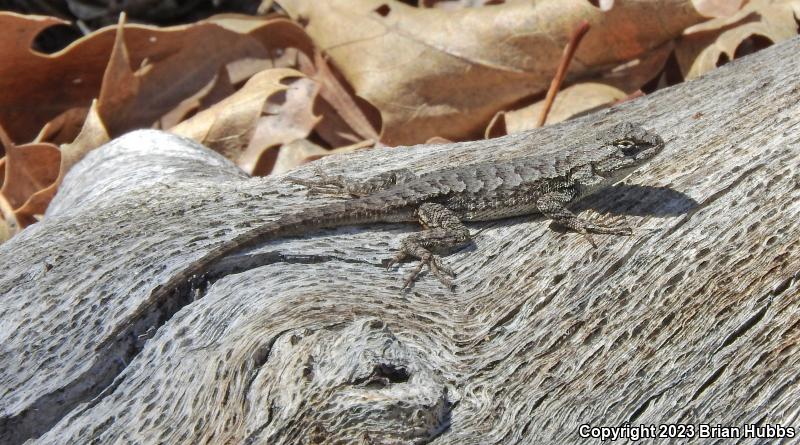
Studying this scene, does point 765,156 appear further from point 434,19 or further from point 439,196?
point 434,19

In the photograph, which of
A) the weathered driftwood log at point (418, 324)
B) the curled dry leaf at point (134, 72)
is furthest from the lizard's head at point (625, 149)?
the curled dry leaf at point (134, 72)

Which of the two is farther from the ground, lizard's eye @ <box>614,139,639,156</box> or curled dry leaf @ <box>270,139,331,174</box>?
lizard's eye @ <box>614,139,639,156</box>

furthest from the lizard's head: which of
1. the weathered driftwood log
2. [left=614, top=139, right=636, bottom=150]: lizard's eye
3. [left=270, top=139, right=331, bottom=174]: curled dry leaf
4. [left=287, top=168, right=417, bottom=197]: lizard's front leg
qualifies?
[left=270, top=139, right=331, bottom=174]: curled dry leaf

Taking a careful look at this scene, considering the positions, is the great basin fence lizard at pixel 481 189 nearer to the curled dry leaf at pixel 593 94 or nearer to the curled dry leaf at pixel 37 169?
the curled dry leaf at pixel 593 94

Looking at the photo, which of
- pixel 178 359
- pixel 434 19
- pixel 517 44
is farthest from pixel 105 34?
pixel 178 359

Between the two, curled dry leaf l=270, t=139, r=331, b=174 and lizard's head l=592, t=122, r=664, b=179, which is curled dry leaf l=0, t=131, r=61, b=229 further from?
lizard's head l=592, t=122, r=664, b=179

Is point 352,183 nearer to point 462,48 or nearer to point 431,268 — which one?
point 431,268

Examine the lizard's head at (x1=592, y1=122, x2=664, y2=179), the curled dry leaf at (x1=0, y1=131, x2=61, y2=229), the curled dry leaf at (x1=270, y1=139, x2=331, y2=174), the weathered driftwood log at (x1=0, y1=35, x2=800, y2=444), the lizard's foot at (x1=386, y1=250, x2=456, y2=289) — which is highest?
the lizard's head at (x1=592, y1=122, x2=664, y2=179)
